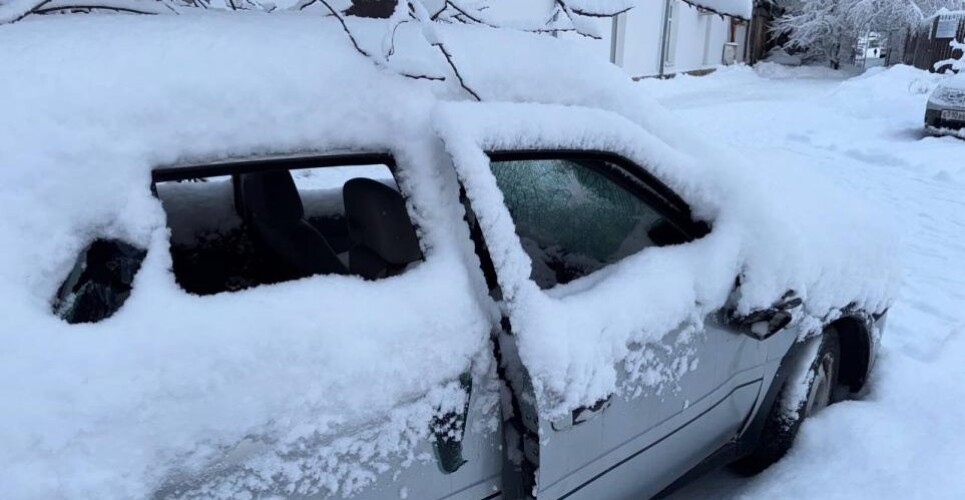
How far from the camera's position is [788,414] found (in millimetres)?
2475

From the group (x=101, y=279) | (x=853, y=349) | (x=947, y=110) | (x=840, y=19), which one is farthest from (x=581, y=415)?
(x=840, y=19)

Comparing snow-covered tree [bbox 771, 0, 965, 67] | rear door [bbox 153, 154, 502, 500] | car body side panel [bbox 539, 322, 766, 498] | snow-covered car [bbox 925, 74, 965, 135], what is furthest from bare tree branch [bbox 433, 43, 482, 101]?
snow-covered tree [bbox 771, 0, 965, 67]

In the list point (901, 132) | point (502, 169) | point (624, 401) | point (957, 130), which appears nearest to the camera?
point (624, 401)

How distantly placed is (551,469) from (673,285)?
59 centimetres

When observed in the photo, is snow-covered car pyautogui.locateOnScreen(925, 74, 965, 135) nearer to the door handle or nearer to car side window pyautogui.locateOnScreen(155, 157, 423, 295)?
car side window pyautogui.locateOnScreen(155, 157, 423, 295)

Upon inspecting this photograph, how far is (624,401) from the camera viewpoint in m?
1.74

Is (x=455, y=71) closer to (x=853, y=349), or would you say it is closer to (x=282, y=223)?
(x=282, y=223)

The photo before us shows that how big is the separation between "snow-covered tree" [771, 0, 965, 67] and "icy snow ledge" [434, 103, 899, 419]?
23260 mm

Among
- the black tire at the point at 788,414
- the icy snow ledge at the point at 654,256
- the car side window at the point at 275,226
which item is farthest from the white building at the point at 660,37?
the icy snow ledge at the point at 654,256

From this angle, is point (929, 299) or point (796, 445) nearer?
point (796, 445)

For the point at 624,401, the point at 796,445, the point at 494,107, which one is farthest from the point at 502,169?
the point at 796,445

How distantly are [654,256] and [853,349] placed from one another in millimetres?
1439

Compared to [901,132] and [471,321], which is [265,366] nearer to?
[471,321]

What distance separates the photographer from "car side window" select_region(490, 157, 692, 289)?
6.58 feet
